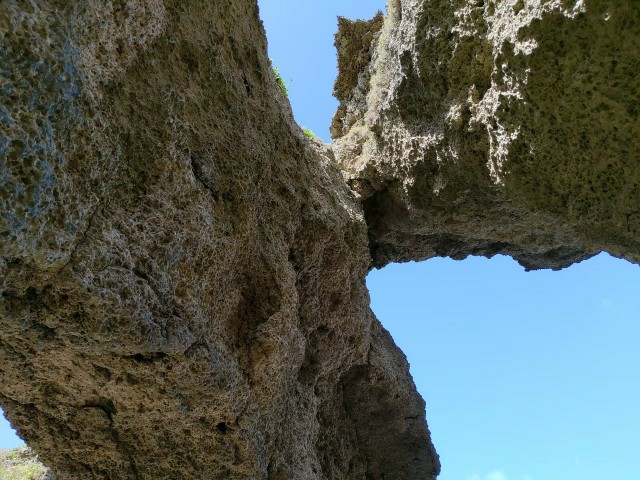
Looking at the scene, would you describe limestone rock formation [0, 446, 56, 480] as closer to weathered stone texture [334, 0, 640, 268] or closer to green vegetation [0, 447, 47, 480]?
green vegetation [0, 447, 47, 480]

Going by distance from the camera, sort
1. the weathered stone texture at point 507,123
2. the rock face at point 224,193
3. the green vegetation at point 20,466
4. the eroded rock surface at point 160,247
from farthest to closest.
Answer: the green vegetation at point 20,466 < the weathered stone texture at point 507,123 < the rock face at point 224,193 < the eroded rock surface at point 160,247

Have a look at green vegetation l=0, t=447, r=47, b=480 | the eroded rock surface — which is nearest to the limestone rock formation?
green vegetation l=0, t=447, r=47, b=480

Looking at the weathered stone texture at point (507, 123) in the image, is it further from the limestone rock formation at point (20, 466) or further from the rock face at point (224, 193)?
the limestone rock formation at point (20, 466)

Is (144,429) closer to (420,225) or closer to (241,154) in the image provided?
(241,154)

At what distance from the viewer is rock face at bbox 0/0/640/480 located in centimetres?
332

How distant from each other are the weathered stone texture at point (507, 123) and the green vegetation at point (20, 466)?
6.96 metres

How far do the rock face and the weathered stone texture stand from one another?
2 cm

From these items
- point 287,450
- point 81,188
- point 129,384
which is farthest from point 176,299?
point 287,450

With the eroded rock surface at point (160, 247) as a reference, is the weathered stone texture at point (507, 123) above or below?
above

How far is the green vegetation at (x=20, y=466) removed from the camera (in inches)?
323

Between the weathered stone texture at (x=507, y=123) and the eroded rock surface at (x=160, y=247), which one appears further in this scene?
the weathered stone texture at (x=507, y=123)

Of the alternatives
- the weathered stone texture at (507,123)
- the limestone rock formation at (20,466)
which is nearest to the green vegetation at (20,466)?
the limestone rock formation at (20,466)

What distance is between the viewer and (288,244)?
5926 millimetres

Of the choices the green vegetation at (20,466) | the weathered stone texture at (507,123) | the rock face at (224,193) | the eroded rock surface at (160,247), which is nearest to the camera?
the eroded rock surface at (160,247)
